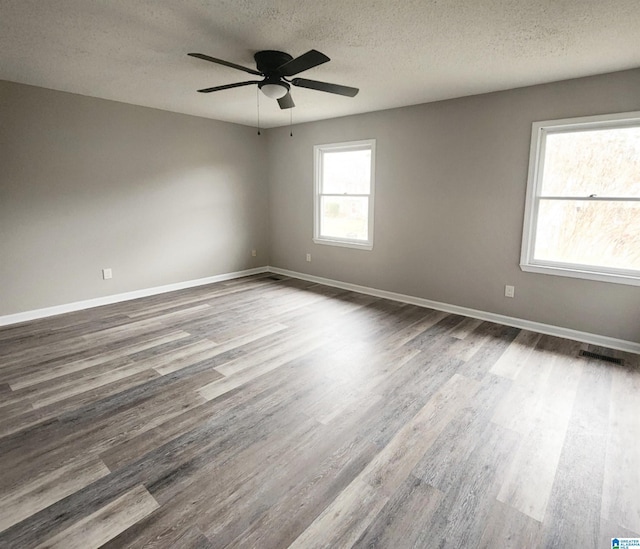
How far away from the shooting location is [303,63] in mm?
2510

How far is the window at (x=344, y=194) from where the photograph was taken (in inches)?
203

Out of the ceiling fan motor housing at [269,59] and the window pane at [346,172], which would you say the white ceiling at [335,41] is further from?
the window pane at [346,172]

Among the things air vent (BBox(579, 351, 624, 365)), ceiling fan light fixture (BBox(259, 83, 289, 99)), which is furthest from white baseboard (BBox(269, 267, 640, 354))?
ceiling fan light fixture (BBox(259, 83, 289, 99))

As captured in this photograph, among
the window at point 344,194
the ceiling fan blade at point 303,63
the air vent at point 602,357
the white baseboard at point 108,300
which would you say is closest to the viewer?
the ceiling fan blade at point 303,63

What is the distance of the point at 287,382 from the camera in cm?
281

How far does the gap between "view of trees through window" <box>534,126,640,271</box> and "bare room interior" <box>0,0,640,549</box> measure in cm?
2

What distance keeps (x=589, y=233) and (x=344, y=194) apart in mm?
3069

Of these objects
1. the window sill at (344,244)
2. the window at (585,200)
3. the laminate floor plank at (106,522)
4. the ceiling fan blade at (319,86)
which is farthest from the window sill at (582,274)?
the laminate floor plank at (106,522)

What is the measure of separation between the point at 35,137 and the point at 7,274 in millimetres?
1519

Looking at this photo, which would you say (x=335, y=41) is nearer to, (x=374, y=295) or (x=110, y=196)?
(x=374, y=295)

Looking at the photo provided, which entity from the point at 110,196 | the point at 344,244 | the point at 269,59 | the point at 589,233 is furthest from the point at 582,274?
the point at 110,196

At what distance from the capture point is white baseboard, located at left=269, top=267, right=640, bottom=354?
3455 millimetres

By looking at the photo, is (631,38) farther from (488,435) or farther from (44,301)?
(44,301)

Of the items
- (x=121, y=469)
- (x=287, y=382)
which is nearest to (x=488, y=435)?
(x=287, y=382)
